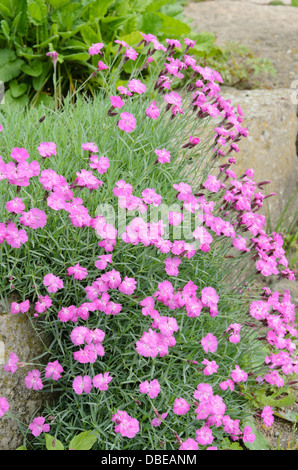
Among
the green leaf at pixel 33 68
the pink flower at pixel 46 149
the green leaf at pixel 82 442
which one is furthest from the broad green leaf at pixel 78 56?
the green leaf at pixel 82 442

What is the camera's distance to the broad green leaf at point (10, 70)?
3191 mm

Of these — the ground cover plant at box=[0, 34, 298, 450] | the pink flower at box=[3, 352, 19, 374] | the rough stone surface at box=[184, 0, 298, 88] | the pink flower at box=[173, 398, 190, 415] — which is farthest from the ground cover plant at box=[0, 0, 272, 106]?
the pink flower at box=[173, 398, 190, 415]

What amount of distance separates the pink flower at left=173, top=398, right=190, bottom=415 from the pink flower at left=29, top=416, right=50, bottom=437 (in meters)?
0.45

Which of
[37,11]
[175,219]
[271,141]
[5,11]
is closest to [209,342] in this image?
[175,219]

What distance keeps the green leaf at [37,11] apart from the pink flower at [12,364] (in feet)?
7.50

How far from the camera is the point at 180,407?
5.49 ft

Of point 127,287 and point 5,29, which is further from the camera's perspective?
point 5,29

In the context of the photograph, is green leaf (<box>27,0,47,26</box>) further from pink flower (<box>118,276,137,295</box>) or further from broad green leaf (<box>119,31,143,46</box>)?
pink flower (<box>118,276,137,295</box>)

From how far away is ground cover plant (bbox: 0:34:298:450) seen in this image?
1.64 metres

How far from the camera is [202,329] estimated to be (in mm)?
1945

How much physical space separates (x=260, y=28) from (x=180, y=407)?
4.40 metres

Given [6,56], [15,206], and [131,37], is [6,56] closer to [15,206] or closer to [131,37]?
[131,37]

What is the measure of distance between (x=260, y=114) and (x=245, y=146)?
0.37 m
